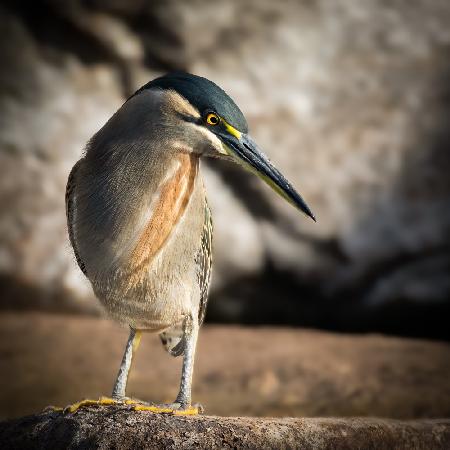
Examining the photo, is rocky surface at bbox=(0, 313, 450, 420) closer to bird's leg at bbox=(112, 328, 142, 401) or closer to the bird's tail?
the bird's tail

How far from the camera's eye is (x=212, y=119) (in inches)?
117

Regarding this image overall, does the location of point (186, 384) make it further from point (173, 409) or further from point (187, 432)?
point (187, 432)

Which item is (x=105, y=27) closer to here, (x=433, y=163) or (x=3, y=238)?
(x=3, y=238)

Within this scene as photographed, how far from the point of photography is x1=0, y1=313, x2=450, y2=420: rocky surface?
5.09m

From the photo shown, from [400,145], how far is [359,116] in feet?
1.43

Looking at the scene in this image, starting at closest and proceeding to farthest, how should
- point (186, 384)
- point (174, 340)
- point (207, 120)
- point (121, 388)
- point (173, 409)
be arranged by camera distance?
point (207, 120), point (173, 409), point (186, 384), point (121, 388), point (174, 340)

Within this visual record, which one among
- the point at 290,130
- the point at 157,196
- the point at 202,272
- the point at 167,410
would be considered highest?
the point at 290,130

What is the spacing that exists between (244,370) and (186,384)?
8.74 feet

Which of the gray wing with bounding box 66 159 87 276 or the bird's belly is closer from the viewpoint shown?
the bird's belly

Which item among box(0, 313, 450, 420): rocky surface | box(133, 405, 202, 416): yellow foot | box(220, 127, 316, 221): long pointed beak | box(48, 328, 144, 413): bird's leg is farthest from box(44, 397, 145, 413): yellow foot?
box(0, 313, 450, 420): rocky surface

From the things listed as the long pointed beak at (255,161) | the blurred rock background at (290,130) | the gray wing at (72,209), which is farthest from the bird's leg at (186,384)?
the blurred rock background at (290,130)

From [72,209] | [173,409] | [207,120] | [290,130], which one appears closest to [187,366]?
[173,409]

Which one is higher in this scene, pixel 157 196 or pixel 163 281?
pixel 157 196

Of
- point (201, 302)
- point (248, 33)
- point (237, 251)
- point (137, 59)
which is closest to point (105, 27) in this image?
point (137, 59)
